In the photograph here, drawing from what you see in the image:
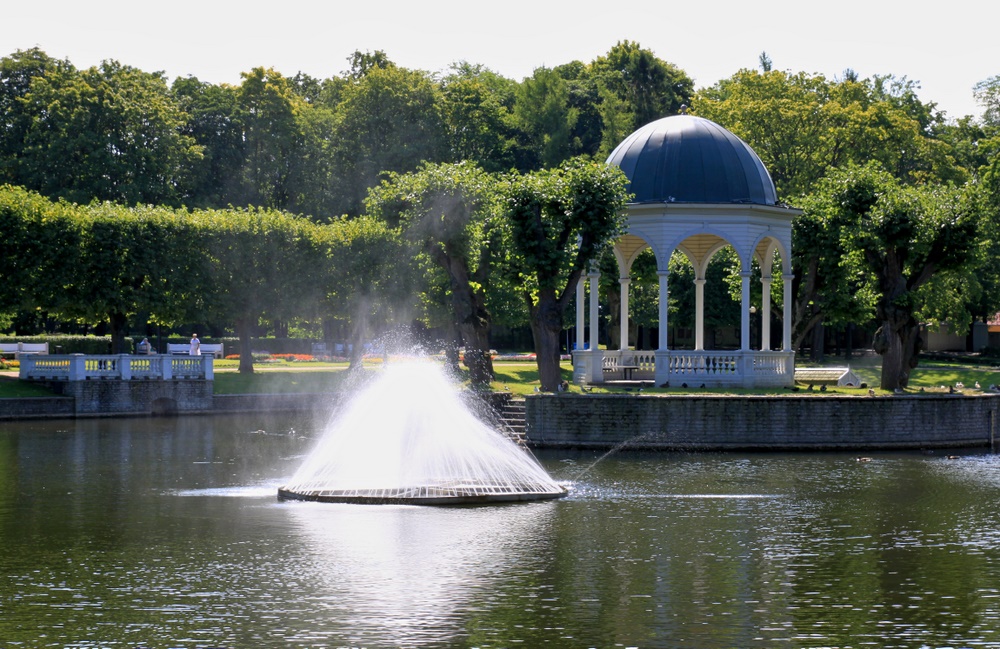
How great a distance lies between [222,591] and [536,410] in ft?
84.2

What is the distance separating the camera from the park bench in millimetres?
54000

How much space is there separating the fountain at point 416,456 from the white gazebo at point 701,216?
1454 cm

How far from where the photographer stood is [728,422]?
45.5m

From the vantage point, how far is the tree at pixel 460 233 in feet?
180

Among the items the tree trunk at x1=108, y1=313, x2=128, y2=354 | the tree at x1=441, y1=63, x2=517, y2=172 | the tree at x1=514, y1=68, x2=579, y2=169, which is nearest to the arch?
the tree trunk at x1=108, y1=313, x2=128, y2=354

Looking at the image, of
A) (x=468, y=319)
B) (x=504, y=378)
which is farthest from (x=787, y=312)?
(x=504, y=378)

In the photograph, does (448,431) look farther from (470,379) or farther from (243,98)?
(243,98)

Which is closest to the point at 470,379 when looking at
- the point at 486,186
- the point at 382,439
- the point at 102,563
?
the point at 486,186

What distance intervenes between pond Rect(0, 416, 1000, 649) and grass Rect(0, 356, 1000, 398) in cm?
1423

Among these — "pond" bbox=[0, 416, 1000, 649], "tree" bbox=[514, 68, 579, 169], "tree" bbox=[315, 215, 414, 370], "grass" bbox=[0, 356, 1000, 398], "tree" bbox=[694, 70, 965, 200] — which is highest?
"tree" bbox=[514, 68, 579, 169]

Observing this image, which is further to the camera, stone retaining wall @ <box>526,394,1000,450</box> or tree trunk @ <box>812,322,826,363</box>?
tree trunk @ <box>812,322,826,363</box>

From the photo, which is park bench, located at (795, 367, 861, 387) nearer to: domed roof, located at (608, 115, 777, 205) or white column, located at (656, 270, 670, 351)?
white column, located at (656, 270, 670, 351)

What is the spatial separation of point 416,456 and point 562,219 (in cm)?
1565

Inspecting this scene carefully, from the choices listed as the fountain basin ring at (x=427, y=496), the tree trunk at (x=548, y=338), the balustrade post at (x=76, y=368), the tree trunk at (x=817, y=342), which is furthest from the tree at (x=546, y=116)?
the fountain basin ring at (x=427, y=496)
